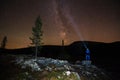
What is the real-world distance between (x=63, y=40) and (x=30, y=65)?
1265 inches

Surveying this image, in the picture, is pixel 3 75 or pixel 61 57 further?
pixel 61 57

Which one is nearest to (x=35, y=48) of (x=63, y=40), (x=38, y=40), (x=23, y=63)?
(x=38, y=40)

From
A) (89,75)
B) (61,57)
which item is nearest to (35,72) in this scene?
(89,75)

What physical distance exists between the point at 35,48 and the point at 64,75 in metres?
38.1

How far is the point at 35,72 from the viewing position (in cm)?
3756

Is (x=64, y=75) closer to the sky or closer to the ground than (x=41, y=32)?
closer to the ground

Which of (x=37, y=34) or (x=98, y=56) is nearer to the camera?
(x=37, y=34)

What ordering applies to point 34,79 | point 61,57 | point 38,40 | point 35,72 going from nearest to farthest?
point 34,79 < point 35,72 < point 38,40 < point 61,57

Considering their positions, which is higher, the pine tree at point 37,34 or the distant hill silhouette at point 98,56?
the pine tree at point 37,34

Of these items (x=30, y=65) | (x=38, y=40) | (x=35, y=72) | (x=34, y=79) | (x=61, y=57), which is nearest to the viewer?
(x=34, y=79)

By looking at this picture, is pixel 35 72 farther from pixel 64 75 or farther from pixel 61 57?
pixel 61 57

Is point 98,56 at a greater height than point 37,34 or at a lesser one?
lesser

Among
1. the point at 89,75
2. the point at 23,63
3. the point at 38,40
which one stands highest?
the point at 38,40

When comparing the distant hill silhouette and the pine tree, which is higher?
the pine tree
